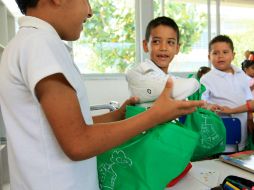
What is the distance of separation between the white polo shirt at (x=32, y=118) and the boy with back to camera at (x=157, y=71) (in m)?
0.28

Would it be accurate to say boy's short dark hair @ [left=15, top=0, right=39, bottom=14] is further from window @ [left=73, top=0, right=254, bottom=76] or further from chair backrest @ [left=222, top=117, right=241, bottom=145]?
window @ [left=73, top=0, right=254, bottom=76]

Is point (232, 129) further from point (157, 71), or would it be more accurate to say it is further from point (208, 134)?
point (157, 71)

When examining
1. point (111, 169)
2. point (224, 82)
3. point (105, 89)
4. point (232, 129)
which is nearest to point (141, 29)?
point (105, 89)

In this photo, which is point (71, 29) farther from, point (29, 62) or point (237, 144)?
point (237, 144)

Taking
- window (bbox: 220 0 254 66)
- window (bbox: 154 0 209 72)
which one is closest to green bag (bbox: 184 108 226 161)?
window (bbox: 154 0 209 72)

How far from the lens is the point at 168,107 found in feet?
1.94

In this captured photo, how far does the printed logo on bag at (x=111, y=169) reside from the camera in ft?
2.20

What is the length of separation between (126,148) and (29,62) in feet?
1.03

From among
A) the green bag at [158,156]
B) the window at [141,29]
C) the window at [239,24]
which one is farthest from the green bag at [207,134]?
the window at [239,24]

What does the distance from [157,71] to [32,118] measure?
0.55 m

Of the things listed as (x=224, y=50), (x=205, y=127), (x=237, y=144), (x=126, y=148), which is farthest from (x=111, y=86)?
(x=126, y=148)

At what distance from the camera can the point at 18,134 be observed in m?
0.56

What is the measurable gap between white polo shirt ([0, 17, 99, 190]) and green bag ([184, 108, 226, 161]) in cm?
51

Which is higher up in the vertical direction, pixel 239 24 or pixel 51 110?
pixel 239 24
